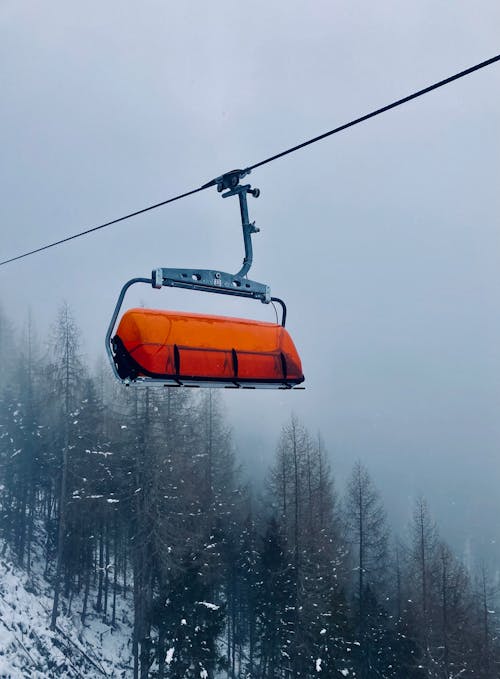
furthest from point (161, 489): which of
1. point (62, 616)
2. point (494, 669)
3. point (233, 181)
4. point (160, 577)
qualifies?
point (233, 181)

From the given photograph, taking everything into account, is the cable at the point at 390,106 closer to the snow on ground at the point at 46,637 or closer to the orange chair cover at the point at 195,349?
the orange chair cover at the point at 195,349

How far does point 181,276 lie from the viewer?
247 inches

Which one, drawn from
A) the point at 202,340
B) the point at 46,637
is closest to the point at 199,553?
the point at 46,637

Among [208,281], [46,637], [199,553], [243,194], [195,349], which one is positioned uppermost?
[243,194]

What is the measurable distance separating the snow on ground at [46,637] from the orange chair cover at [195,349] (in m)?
20.4

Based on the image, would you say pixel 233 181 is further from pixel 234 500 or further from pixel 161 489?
pixel 234 500

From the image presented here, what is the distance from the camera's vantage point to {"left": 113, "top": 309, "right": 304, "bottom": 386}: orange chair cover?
20.5 feet

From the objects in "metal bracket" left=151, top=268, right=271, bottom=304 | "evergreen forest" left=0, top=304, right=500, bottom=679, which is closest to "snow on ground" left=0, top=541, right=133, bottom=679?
"evergreen forest" left=0, top=304, right=500, bottom=679

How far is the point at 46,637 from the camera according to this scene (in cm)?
2495

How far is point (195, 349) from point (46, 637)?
80.7 feet

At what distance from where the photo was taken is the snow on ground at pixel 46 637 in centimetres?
2259

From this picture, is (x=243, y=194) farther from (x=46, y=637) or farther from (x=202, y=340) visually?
(x=46, y=637)

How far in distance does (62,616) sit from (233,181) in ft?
93.7

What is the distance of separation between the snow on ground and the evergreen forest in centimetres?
41
